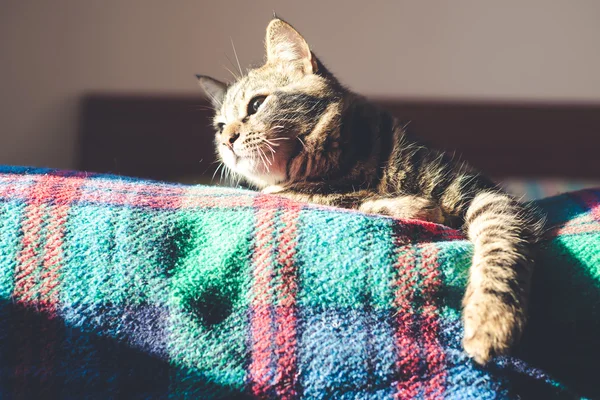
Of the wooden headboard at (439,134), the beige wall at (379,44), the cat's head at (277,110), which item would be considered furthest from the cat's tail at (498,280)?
the beige wall at (379,44)

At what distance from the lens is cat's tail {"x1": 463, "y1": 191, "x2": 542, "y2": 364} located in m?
0.59

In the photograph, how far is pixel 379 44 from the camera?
2.40 metres

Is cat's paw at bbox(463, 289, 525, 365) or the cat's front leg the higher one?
the cat's front leg

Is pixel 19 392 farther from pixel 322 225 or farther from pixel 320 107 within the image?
pixel 320 107

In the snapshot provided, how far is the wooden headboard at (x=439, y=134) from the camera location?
2330 mm

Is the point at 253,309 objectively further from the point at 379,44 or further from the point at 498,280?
the point at 379,44

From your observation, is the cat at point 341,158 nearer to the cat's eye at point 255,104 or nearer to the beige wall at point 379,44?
the cat's eye at point 255,104

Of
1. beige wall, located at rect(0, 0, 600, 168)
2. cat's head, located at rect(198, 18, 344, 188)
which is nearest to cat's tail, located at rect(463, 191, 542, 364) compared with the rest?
cat's head, located at rect(198, 18, 344, 188)

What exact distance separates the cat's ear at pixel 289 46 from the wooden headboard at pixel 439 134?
3.95 ft

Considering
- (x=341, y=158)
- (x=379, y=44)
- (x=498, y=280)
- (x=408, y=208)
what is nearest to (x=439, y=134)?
(x=379, y=44)

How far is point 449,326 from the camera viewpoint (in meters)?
0.62

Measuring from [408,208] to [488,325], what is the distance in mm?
292

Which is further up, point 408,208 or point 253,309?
point 408,208

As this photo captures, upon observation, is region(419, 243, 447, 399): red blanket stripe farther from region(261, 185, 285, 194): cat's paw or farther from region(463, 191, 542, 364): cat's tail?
region(261, 185, 285, 194): cat's paw
